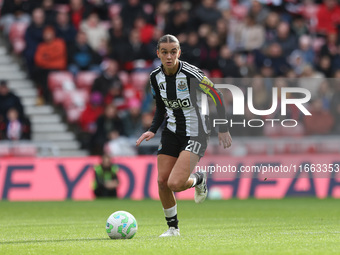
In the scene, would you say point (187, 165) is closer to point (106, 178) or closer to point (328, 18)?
point (106, 178)

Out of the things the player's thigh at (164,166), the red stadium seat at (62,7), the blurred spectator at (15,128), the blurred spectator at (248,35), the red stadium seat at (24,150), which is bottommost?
the red stadium seat at (24,150)

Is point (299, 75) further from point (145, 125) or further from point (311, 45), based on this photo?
point (145, 125)

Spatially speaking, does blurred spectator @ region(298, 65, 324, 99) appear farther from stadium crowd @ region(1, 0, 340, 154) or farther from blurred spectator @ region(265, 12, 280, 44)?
blurred spectator @ region(265, 12, 280, 44)

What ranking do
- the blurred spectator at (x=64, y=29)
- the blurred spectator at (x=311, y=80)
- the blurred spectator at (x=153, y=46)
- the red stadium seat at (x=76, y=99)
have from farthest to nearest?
the blurred spectator at (x=64, y=29)
the blurred spectator at (x=153, y=46)
the red stadium seat at (x=76, y=99)
the blurred spectator at (x=311, y=80)

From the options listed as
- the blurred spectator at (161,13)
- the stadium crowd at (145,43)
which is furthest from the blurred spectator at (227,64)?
the blurred spectator at (161,13)

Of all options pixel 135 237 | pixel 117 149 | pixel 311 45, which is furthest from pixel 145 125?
pixel 135 237

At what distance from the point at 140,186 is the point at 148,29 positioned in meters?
5.16

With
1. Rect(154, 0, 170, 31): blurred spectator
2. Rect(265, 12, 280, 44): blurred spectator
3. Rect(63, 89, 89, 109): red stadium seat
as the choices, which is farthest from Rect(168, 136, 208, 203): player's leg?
Rect(154, 0, 170, 31): blurred spectator

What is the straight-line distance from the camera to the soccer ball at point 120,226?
852 cm

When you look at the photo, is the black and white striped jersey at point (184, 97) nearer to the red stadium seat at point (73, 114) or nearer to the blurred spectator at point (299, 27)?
the red stadium seat at point (73, 114)

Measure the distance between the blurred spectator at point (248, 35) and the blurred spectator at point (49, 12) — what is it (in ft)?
16.1

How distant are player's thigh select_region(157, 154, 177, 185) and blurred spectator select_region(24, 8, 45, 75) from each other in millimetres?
12021

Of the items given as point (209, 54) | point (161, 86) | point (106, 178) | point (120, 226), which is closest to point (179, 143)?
point (161, 86)

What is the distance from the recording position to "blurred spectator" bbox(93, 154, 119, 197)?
17.2 metres
